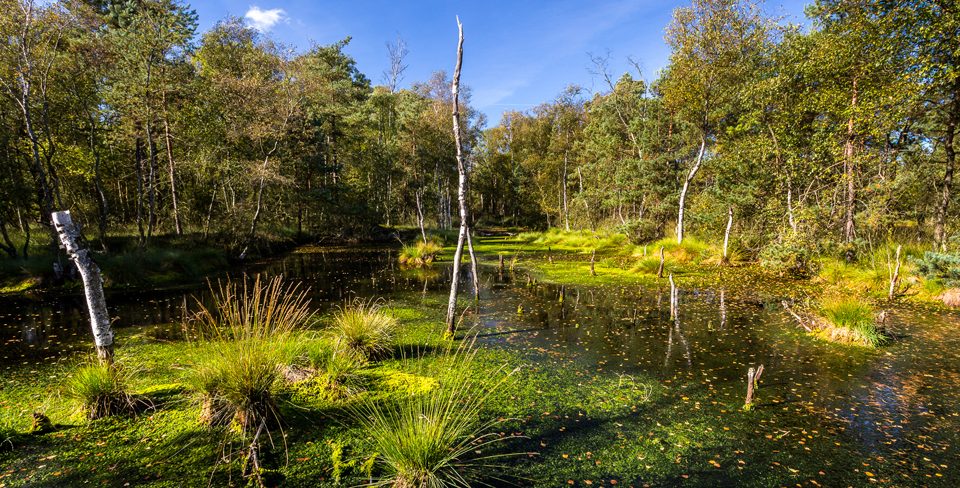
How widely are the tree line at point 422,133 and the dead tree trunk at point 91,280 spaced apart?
1205 centimetres

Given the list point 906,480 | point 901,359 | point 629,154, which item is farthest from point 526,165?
point 906,480

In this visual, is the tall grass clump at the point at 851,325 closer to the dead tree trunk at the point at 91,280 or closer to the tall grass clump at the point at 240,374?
the tall grass clump at the point at 240,374

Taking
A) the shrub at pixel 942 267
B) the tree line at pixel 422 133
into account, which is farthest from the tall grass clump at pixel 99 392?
the shrub at pixel 942 267

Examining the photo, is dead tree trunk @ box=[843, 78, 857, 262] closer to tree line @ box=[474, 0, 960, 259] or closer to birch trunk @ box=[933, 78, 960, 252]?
tree line @ box=[474, 0, 960, 259]

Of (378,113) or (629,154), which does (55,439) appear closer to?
(629,154)

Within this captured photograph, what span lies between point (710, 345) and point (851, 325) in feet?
9.44

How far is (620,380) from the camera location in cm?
657

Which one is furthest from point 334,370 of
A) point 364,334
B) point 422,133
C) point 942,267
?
point 422,133

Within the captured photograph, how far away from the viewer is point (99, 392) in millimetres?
4977

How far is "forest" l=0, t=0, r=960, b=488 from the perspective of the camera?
14.5 ft

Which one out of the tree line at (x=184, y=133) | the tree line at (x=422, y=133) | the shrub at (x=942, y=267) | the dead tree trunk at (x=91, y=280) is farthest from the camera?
the tree line at (x=184, y=133)

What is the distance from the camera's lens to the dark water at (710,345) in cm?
531

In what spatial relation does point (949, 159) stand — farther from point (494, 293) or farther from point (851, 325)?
point (494, 293)

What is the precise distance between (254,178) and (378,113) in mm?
22127
